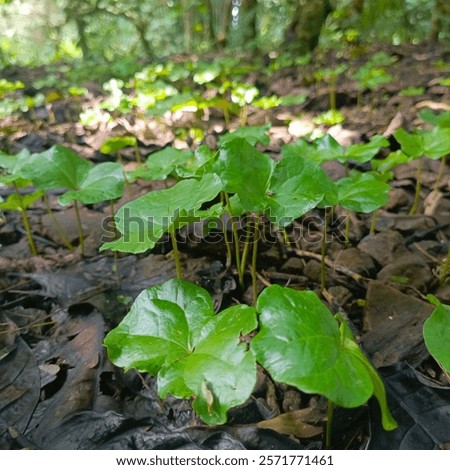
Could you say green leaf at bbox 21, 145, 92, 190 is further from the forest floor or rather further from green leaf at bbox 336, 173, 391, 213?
green leaf at bbox 336, 173, 391, 213

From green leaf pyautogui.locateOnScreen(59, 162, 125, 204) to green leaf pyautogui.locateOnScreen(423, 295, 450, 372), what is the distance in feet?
2.73

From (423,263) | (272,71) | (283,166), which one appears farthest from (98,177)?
(272,71)

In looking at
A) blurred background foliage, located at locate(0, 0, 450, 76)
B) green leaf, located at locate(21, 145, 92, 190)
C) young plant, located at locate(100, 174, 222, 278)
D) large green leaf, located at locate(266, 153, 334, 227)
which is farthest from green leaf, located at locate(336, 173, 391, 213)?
blurred background foliage, located at locate(0, 0, 450, 76)

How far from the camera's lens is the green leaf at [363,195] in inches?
39.9

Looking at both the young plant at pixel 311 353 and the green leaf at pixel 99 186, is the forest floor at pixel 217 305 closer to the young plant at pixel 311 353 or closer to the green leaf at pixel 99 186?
the young plant at pixel 311 353

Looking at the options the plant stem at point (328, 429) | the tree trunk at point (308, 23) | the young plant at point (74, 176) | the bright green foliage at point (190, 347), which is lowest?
the plant stem at point (328, 429)

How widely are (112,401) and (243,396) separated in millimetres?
365

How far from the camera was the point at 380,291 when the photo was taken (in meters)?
1.06

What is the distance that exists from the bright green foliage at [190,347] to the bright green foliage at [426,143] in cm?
85

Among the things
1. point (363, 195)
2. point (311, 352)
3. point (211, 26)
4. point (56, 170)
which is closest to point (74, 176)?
point (56, 170)

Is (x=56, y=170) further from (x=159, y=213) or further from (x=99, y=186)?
(x=159, y=213)

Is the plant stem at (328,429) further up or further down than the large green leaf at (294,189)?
further down

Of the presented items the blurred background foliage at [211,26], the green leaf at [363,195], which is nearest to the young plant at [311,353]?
the green leaf at [363,195]

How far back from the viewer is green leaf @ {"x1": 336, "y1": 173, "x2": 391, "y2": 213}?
101 cm
